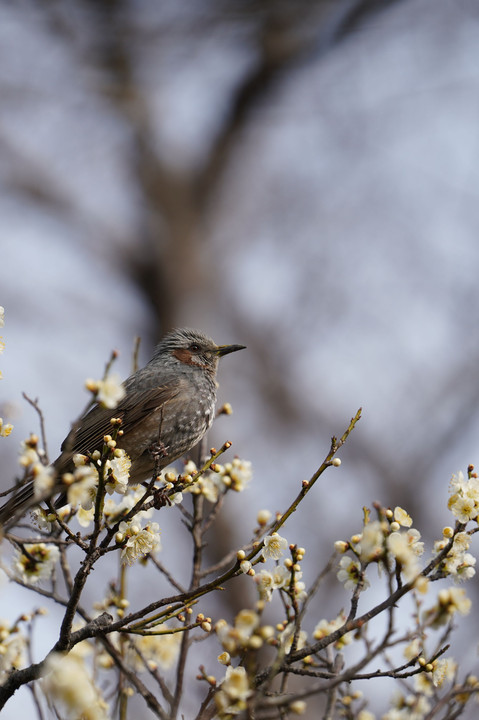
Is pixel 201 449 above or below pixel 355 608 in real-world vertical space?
above

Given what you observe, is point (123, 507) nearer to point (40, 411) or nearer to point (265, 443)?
point (40, 411)

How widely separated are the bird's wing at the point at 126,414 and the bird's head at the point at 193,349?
0.50 m

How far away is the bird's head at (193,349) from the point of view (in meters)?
5.18

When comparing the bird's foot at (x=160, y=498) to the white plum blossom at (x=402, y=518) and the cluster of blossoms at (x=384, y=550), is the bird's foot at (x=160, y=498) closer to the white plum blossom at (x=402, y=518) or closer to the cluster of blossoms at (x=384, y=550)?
the cluster of blossoms at (x=384, y=550)

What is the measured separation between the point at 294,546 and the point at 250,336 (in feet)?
27.7

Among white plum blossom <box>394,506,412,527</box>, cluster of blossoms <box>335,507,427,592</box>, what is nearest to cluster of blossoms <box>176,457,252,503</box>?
cluster of blossoms <box>335,507,427,592</box>

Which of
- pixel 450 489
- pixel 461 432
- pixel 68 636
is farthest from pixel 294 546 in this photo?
pixel 461 432

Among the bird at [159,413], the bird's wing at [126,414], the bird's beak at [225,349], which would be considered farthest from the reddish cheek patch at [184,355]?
the bird's wing at [126,414]

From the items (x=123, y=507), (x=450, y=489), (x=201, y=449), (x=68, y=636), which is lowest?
(x=450, y=489)

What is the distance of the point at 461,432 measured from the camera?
36.0 feet

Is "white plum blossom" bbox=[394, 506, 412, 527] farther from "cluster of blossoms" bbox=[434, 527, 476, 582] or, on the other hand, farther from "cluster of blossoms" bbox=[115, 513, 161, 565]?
"cluster of blossoms" bbox=[115, 513, 161, 565]

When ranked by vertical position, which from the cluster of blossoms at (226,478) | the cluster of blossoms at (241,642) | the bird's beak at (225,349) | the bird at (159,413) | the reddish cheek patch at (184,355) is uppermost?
the reddish cheek patch at (184,355)

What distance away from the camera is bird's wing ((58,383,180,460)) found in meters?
4.34

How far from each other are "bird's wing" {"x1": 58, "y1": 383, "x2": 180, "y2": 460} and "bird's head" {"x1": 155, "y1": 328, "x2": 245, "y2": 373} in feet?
1.63
